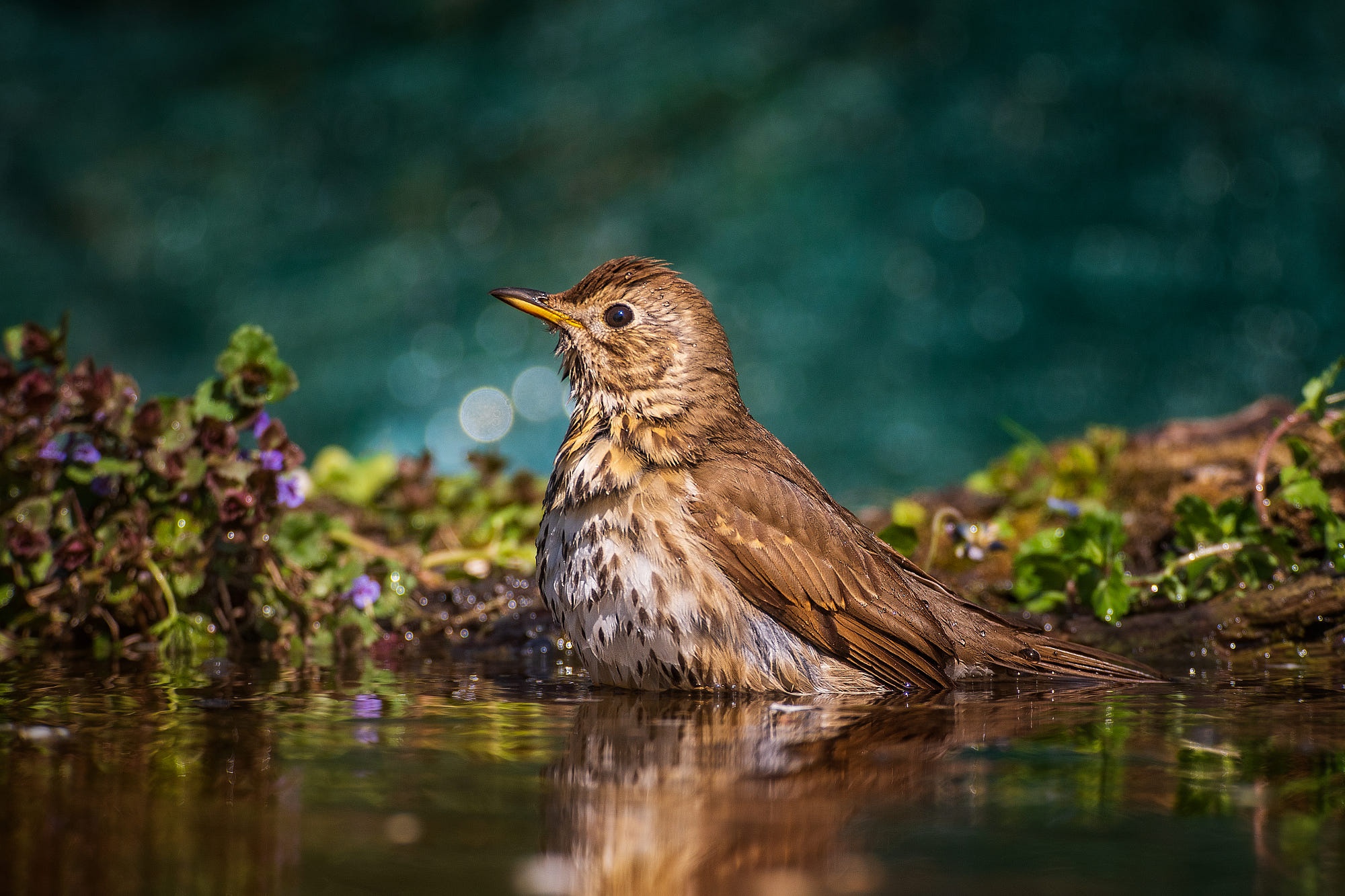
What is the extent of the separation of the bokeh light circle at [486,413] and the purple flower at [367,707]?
10484mm

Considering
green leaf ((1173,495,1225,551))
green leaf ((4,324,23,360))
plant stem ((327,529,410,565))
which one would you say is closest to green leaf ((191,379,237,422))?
green leaf ((4,324,23,360))

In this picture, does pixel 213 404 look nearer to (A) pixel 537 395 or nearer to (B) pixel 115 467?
(B) pixel 115 467

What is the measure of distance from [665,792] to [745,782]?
6.8 inches

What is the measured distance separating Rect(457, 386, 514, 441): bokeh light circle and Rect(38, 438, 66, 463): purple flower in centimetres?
956

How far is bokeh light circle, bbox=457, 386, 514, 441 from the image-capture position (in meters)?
14.0

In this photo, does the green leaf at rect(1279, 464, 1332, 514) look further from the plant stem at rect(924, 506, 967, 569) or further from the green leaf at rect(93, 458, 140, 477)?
the green leaf at rect(93, 458, 140, 477)

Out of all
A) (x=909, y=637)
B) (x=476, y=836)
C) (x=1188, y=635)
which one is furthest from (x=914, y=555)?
(x=476, y=836)

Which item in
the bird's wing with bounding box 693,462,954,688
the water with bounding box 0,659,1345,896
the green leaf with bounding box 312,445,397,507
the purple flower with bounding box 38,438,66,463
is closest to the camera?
the water with bounding box 0,659,1345,896

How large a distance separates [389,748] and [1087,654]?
2.17m

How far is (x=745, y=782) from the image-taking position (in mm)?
2502

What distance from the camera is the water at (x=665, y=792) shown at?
1.93 m

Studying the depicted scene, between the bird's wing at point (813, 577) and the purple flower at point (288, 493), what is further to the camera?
the purple flower at point (288, 493)

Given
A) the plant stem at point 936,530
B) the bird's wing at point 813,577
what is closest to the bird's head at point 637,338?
the bird's wing at point 813,577

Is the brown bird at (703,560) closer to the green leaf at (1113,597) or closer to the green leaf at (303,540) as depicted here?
the green leaf at (1113,597)
